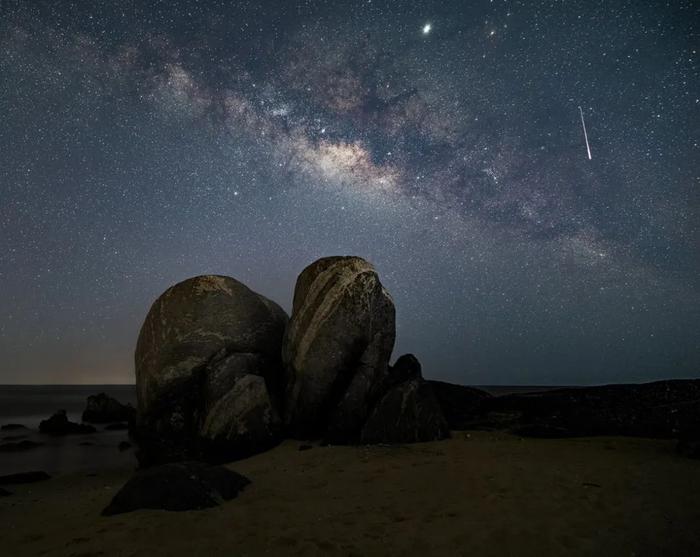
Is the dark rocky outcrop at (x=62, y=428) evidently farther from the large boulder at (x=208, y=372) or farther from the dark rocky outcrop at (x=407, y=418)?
the dark rocky outcrop at (x=407, y=418)

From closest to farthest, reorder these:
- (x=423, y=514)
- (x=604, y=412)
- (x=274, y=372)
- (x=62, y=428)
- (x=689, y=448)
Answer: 1. (x=423, y=514)
2. (x=689, y=448)
3. (x=604, y=412)
4. (x=274, y=372)
5. (x=62, y=428)

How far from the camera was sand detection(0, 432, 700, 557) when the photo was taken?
4.94 meters

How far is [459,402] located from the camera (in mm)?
18281

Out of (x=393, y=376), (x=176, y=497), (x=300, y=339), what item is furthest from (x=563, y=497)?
(x=300, y=339)

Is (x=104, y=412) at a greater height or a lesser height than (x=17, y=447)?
greater

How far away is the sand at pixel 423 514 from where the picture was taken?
4938 mm

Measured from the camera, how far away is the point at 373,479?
7.83 metres

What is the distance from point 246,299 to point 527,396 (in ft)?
40.0

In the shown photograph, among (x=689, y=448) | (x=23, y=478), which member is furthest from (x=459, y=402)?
(x=23, y=478)

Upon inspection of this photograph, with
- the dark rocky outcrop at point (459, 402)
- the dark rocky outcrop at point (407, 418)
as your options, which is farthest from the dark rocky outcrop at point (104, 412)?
the dark rocky outcrop at point (407, 418)

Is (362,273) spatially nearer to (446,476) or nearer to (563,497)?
(446,476)

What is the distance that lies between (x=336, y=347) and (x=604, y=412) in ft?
27.3

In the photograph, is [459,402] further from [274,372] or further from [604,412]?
[274,372]

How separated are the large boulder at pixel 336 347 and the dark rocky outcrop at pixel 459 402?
134 inches
